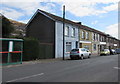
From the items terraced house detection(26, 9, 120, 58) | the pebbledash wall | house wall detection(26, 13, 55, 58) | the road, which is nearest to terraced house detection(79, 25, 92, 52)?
terraced house detection(26, 9, 120, 58)

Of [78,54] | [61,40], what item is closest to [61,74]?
[78,54]

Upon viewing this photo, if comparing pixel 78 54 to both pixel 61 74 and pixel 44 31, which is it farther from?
pixel 61 74

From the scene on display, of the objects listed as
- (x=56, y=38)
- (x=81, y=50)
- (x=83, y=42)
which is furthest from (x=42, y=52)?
(x=83, y=42)

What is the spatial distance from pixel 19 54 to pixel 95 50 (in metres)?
28.6

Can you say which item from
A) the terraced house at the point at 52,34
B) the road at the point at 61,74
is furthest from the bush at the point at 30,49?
the road at the point at 61,74

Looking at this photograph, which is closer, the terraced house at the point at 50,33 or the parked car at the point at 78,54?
the parked car at the point at 78,54

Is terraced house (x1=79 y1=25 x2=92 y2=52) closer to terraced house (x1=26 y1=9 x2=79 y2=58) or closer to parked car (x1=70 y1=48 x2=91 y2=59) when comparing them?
terraced house (x1=26 y1=9 x2=79 y2=58)

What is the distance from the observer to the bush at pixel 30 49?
17.0 metres

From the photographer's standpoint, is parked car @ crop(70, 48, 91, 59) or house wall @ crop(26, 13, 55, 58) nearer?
parked car @ crop(70, 48, 91, 59)

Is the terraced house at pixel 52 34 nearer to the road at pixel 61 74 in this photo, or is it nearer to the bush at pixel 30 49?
the bush at pixel 30 49

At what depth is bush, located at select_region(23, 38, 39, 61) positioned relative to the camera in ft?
55.9

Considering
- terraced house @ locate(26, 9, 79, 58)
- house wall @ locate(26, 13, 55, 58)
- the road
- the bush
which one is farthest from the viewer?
terraced house @ locate(26, 9, 79, 58)

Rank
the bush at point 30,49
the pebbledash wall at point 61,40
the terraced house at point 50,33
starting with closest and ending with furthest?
the bush at point 30,49
the terraced house at point 50,33
the pebbledash wall at point 61,40

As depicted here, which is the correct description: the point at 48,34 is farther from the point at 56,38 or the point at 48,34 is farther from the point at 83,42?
the point at 83,42
